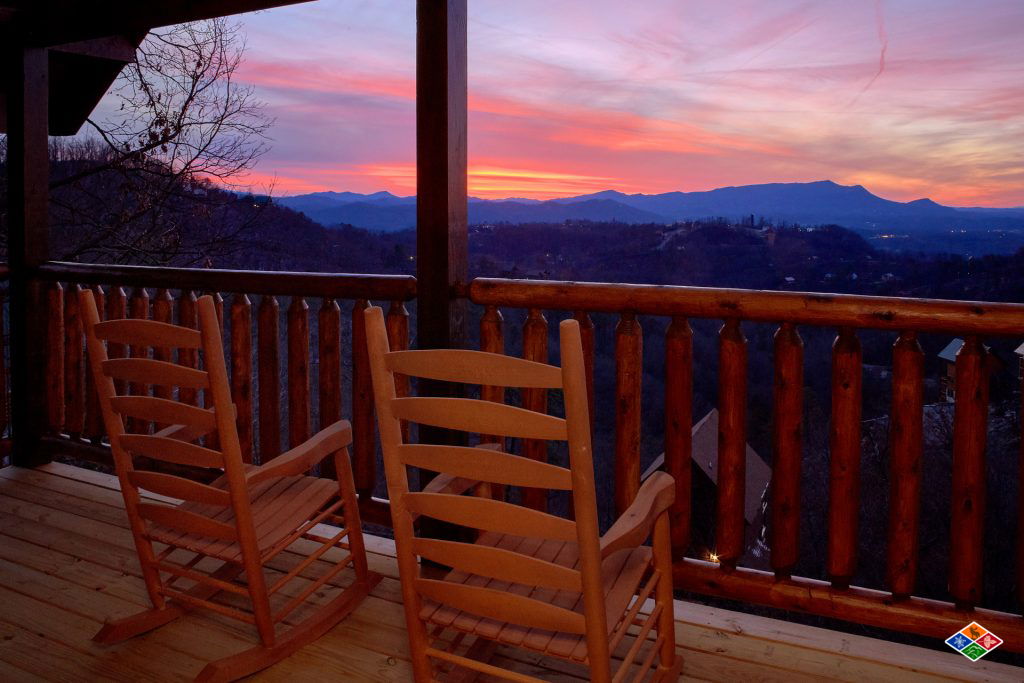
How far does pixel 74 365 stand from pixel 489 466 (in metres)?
3.05

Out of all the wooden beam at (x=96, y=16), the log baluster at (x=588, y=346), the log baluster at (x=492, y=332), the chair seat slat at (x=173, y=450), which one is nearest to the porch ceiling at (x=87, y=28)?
the wooden beam at (x=96, y=16)

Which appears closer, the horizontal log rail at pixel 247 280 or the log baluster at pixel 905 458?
the log baluster at pixel 905 458

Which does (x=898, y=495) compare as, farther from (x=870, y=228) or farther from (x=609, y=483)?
(x=609, y=483)

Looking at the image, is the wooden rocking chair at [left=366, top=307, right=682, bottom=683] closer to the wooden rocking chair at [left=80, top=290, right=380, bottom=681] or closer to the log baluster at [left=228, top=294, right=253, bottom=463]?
the wooden rocking chair at [left=80, top=290, right=380, bottom=681]

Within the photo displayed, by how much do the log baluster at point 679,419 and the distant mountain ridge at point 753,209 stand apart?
2.37 meters

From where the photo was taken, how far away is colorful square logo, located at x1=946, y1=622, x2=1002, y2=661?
195 cm

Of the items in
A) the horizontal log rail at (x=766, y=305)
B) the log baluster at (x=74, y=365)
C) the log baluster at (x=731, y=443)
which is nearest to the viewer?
the horizontal log rail at (x=766, y=305)

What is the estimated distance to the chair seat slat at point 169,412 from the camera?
1.80 m

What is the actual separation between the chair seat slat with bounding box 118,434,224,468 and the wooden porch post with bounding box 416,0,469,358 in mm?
828

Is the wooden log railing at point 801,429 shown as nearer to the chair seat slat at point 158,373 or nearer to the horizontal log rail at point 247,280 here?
the horizontal log rail at point 247,280

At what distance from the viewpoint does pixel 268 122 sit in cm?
795

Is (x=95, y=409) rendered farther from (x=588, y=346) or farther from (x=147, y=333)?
(x=588, y=346)

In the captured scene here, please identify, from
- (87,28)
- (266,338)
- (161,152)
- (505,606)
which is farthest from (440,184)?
Result: (161,152)

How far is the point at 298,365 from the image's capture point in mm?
2857
